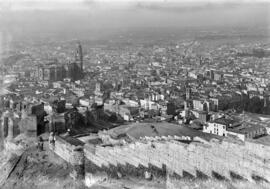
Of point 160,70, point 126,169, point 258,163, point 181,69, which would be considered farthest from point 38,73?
point 258,163

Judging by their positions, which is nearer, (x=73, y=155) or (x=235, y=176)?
(x=235, y=176)

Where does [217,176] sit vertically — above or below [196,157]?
below

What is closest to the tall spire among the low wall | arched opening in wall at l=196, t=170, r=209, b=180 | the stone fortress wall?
the low wall

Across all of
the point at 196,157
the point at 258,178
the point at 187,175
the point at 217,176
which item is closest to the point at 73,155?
the point at 187,175

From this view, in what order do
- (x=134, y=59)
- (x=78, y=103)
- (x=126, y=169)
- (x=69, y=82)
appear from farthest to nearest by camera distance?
1. (x=134, y=59)
2. (x=69, y=82)
3. (x=78, y=103)
4. (x=126, y=169)

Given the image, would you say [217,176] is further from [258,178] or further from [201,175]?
[258,178]

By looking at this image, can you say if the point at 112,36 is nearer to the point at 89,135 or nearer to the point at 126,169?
the point at 89,135

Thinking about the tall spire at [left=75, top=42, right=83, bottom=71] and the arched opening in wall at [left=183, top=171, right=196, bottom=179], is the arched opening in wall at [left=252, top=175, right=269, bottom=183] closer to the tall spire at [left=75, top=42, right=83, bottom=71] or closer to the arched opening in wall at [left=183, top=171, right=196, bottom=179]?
the arched opening in wall at [left=183, top=171, right=196, bottom=179]
